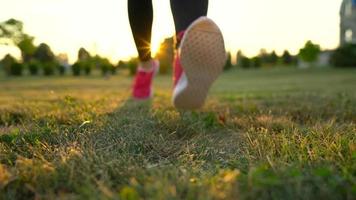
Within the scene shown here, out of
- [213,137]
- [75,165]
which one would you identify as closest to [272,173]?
[75,165]

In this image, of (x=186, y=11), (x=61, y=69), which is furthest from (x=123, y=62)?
(x=186, y=11)

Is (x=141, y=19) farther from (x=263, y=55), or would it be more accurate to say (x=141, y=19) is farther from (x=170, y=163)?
(x=263, y=55)

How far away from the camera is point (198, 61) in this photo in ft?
7.88

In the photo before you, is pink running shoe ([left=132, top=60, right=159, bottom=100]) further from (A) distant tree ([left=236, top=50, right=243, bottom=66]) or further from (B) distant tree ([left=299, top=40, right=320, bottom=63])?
(A) distant tree ([left=236, top=50, right=243, bottom=66])

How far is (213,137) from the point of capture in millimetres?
2324

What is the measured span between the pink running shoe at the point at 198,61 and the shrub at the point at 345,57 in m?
28.7

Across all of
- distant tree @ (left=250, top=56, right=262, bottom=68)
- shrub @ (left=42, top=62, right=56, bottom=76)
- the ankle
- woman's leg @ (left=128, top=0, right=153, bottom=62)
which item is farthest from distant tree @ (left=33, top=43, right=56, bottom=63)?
woman's leg @ (left=128, top=0, right=153, bottom=62)

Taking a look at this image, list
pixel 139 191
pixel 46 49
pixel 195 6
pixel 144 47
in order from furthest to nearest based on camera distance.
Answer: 1. pixel 46 49
2. pixel 144 47
3. pixel 195 6
4. pixel 139 191

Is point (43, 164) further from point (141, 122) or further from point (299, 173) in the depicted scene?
point (141, 122)

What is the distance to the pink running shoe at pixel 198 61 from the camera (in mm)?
2330

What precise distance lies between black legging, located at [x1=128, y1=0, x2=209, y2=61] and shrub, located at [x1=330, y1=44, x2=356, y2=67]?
27.9 m

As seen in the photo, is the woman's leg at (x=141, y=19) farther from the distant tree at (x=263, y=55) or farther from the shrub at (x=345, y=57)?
the distant tree at (x=263, y=55)

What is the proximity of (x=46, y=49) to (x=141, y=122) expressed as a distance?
4938 centimetres

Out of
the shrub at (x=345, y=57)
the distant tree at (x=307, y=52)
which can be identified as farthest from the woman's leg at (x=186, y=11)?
the shrub at (x=345, y=57)
